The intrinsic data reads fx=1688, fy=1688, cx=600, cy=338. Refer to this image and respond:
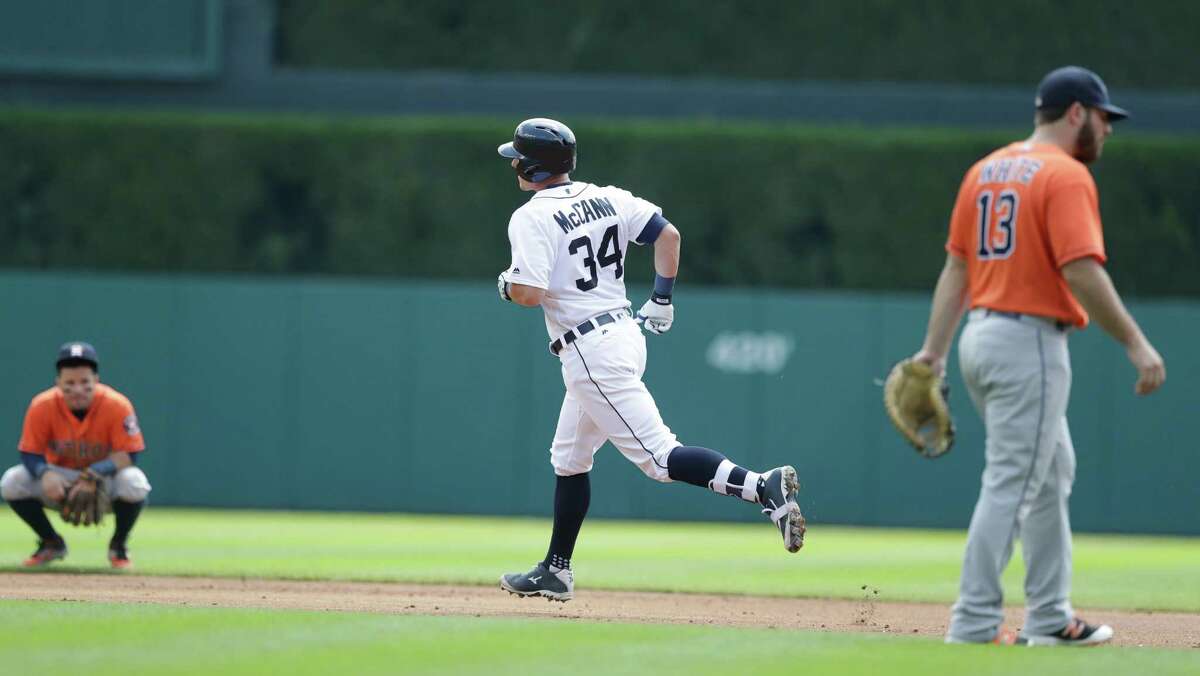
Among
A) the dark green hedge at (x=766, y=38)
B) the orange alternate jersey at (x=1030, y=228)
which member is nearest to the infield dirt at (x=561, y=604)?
the orange alternate jersey at (x=1030, y=228)

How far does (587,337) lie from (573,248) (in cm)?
35

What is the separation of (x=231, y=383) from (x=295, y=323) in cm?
77

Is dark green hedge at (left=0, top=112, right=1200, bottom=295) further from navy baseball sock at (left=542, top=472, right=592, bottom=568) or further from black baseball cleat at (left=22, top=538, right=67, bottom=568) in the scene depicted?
navy baseball sock at (left=542, top=472, right=592, bottom=568)

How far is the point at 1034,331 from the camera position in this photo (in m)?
4.98

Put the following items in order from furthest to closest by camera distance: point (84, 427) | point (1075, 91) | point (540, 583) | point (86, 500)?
point (84, 427), point (86, 500), point (540, 583), point (1075, 91)

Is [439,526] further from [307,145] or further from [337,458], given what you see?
[307,145]

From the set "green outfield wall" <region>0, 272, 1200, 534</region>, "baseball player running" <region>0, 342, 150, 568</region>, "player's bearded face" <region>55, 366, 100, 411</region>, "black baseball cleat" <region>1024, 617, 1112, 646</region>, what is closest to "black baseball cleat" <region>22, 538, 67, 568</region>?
"baseball player running" <region>0, 342, 150, 568</region>

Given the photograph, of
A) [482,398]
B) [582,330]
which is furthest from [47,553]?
[482,398]

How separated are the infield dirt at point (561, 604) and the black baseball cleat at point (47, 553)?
1.75ft

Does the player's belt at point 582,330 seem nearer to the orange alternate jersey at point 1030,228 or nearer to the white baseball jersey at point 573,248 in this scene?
the white baseball jersey at point 573,248

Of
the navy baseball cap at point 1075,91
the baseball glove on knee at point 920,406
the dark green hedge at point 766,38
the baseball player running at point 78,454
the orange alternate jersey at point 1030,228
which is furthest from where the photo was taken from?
the dark green hedge at point 766,38

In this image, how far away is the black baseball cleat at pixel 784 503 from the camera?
6.25 m

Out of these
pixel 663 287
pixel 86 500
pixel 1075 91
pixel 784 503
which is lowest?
pixel 86 500

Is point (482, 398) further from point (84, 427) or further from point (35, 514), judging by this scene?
point (35, 514)
